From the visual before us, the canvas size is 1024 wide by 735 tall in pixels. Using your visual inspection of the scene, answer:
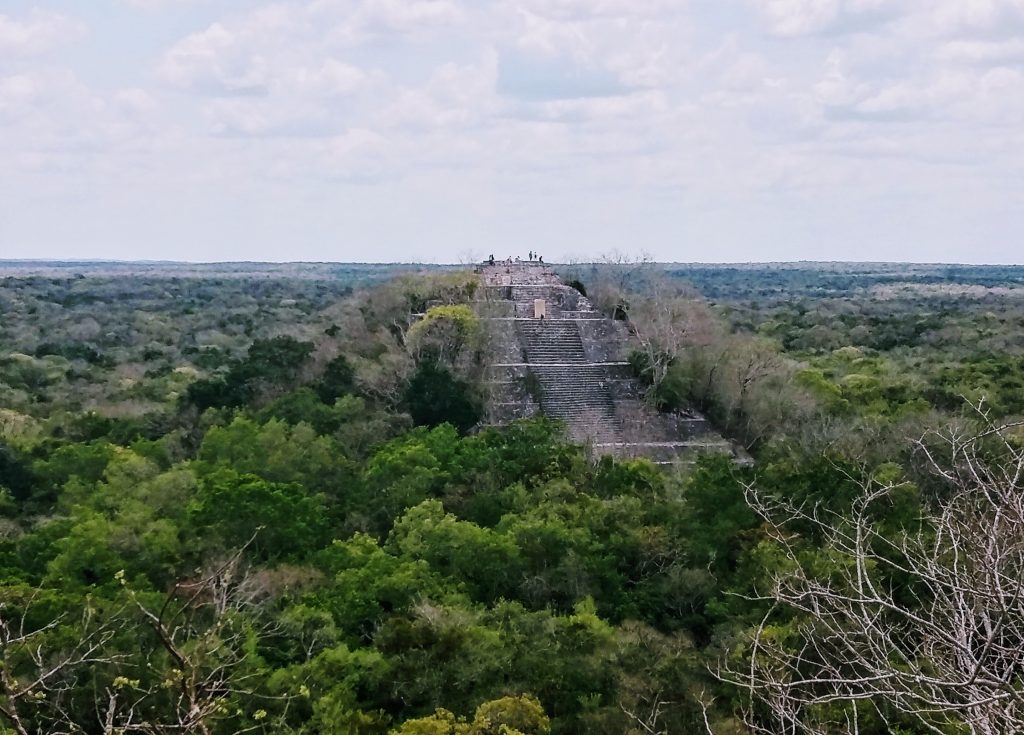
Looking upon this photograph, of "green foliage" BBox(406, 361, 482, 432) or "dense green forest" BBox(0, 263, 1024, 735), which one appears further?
"green foliage" BBox(406, 361, 482, 432)

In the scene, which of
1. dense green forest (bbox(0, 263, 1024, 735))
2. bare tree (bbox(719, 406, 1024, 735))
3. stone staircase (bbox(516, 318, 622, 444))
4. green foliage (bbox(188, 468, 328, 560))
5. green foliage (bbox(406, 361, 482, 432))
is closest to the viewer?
bare tree (bbox(719, 406, 1024, 735))

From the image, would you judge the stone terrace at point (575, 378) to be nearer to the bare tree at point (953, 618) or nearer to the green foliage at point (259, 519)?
the green foliage at point (259, 519)

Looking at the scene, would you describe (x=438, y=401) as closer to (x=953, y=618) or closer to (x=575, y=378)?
(x=575, y=378)

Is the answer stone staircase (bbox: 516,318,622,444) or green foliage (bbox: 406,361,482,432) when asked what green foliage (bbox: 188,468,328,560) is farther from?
stone staircase (bbox: 516,318,622,444)

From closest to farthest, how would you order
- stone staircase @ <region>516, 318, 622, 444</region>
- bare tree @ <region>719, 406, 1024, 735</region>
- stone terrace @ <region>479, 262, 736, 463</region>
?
bare tree @ <region>719, 406, 1024, 735</region> → stone terrace @ <region>479, 262, 736, 463</region> → stone staircase @ <region>516, 318, 622, 444</region>

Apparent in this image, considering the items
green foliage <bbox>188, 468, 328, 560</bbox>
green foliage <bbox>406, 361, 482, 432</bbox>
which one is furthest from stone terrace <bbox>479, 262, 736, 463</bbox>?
green foliage <bbox>188, 468, 328, 560</bbox>

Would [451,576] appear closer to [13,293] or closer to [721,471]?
[721,471]
